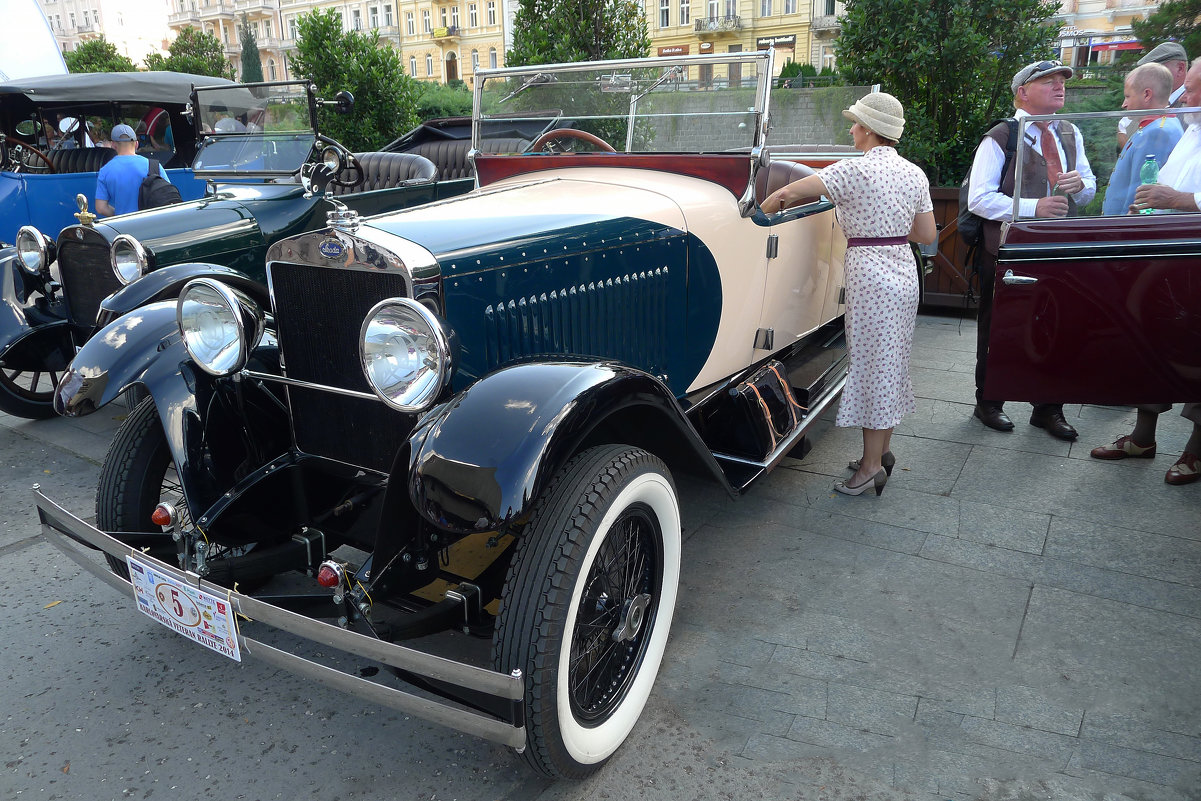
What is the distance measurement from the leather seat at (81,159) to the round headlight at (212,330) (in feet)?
27.4

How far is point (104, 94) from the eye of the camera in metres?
9.11

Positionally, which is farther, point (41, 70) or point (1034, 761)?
point (41, 70)

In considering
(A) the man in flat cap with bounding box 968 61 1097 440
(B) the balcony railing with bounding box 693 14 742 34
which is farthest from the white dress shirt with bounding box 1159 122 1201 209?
(B) the balcony railing with bounding box 693 14 742 34

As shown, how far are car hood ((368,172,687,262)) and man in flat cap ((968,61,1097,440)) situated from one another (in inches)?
66.6

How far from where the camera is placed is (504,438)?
174 cm

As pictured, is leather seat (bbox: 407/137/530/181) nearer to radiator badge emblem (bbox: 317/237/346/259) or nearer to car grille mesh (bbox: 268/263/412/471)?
car grille mesh (bbox: 268/263/412/471)

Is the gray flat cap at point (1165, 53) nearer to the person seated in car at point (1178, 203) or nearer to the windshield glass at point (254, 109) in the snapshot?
the person seated in car at point (1178, 203)

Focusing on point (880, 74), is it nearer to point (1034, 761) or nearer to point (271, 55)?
point (1034, 761)

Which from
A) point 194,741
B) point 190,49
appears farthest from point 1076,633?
point 190,49

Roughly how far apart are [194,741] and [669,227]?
211 cm

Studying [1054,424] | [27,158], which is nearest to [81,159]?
[27,158]

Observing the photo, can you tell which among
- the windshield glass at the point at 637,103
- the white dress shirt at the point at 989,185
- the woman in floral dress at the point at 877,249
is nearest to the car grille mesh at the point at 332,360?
the windshield glass at the point at 637,103

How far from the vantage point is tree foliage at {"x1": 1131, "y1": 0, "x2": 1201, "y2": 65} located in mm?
8758

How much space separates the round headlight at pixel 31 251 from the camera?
170 inches
